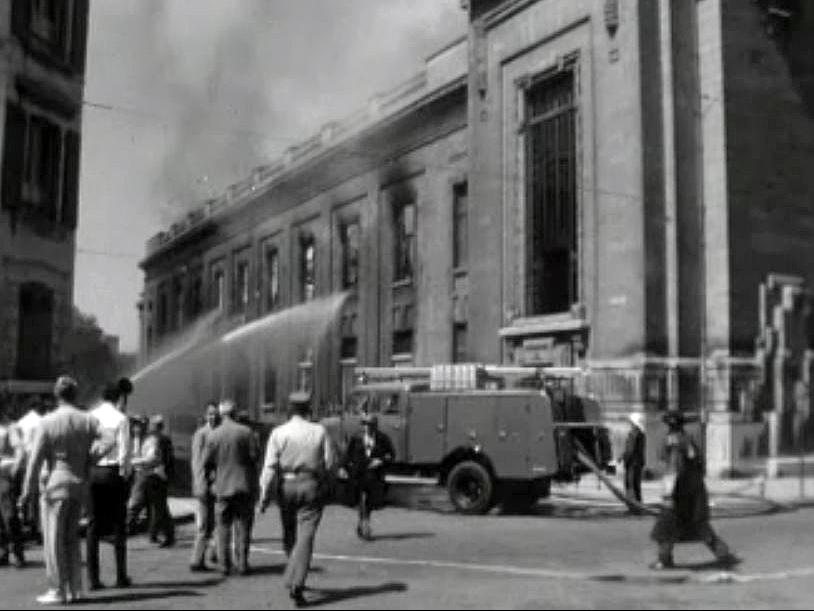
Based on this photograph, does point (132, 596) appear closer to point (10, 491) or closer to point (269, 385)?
point (10, 491)

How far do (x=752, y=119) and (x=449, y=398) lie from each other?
11.8m

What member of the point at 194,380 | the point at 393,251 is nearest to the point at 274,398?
the point at 194,380

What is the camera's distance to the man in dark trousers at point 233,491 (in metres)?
9.57

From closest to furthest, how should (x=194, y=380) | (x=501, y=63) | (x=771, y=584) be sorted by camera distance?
(x=771, y=584) < (x=501, y=63) < (x=194, y=380)

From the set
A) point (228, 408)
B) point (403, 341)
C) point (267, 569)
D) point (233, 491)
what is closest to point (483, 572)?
point (267, 569)

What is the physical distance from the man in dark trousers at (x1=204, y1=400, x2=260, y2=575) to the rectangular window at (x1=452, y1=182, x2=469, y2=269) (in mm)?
22032

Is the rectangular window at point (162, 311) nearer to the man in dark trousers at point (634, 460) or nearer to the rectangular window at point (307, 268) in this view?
the rectangular window at point (307, 268)

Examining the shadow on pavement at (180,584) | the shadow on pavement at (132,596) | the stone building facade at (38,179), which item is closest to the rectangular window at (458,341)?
the stone building facade at (38,179)

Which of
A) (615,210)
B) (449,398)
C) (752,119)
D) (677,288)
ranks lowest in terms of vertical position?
(449,398)

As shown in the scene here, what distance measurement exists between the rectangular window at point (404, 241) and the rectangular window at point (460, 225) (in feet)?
8.46

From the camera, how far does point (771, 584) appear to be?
366 inches

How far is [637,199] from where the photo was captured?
23703 mm

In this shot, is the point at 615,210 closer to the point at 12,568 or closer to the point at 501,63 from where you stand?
the point at 501,63

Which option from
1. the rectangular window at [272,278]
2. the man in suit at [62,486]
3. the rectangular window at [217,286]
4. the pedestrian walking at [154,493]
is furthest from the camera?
the rectangular window at [217,286]
